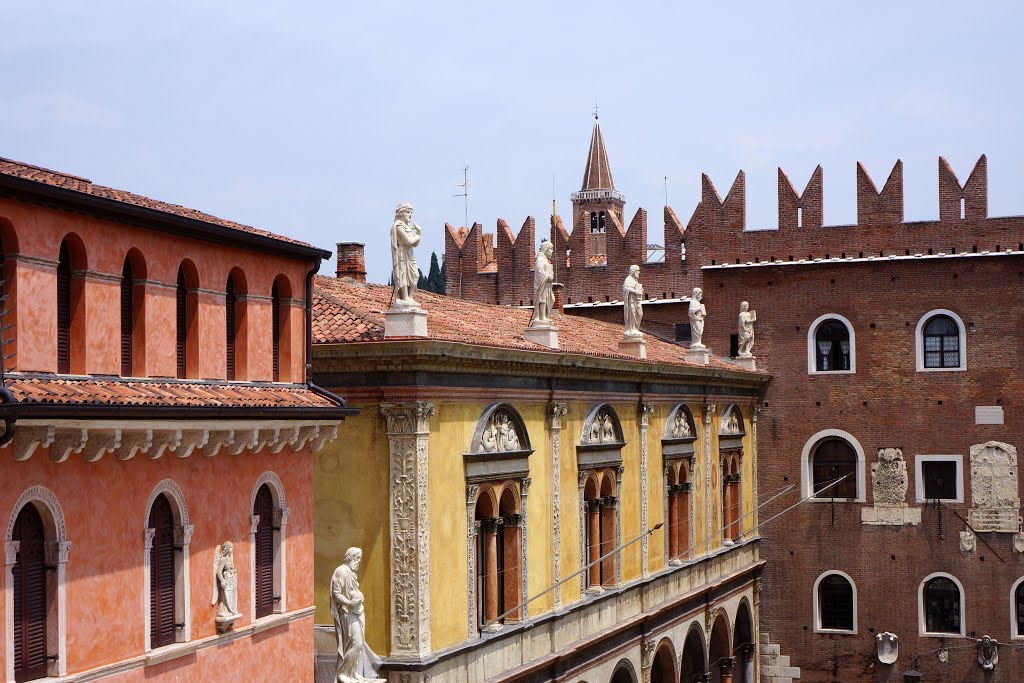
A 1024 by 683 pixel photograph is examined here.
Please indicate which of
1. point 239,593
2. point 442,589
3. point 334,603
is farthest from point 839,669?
point 239,593

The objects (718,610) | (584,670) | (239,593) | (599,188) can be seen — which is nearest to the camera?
(239,593)

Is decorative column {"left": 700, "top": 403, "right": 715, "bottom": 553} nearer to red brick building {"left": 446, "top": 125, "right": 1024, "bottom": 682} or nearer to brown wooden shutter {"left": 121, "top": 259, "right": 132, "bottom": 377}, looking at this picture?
red brick building {"left": 446, "top": 125, "right": 1024, "bottom": 682}

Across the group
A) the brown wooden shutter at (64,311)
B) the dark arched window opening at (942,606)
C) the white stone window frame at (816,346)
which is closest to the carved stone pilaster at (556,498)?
the brown wooden shutter at (64,311)

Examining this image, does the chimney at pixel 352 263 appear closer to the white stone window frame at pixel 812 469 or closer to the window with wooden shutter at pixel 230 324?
the window with wooden shutter at pixel 230 324

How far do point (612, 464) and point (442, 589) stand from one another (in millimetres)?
5972

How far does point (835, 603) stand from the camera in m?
29.7

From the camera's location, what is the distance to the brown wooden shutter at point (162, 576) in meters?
11.7

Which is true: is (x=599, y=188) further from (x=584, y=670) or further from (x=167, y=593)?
(x=167, y=593)

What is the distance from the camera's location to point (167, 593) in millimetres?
11906

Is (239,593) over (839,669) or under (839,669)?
over

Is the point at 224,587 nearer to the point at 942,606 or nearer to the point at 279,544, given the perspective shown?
the point at 279,544

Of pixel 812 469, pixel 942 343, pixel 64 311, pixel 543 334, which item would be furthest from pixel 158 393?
pixel 942 343

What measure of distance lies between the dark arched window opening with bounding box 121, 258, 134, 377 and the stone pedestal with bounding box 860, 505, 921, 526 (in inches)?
815

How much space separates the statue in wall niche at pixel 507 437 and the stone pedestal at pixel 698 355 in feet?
30.3
